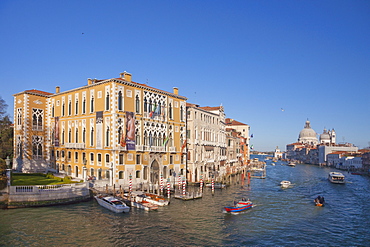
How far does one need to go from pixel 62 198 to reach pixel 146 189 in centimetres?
977

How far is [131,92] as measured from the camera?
116 ft

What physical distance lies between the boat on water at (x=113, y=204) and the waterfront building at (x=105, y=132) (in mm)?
3840

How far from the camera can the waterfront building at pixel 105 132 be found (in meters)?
34.2

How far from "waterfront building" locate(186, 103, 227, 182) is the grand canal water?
13720mm

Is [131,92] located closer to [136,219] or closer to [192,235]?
[136,219]

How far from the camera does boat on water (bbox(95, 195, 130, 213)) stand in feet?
88.4

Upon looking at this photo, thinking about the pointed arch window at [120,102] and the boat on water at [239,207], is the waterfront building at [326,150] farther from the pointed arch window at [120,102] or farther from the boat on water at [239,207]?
the pointed arch window at [120,102]

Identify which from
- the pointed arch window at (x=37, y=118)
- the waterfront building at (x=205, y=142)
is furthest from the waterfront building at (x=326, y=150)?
the pointed arch window at (x=37, y=118)

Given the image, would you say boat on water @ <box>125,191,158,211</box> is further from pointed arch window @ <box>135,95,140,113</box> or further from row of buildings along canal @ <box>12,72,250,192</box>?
pointed arch window @ <box>135,95,140,113</box>

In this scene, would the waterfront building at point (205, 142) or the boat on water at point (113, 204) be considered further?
the waterfront building at point (205, 142)

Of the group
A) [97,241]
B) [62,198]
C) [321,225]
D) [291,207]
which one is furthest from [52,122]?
[321,225]

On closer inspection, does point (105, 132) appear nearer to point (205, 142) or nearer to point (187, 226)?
point (187, 226)

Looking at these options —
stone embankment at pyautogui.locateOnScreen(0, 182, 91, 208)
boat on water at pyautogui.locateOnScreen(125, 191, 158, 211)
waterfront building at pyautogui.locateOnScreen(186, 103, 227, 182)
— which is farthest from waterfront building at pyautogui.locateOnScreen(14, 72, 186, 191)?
stone embankment at pyautogui.locateOnScreen(0, 182, 91, 208)

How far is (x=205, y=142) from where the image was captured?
49.6 meters
